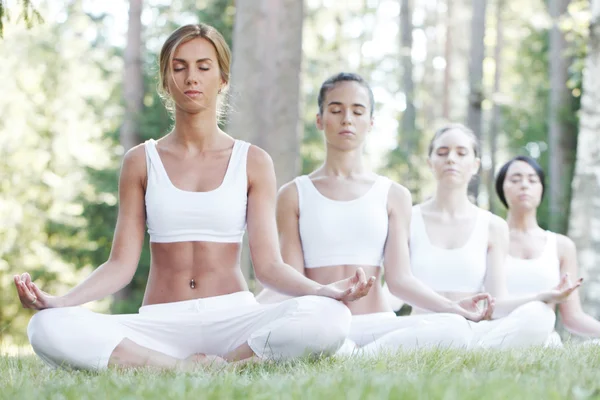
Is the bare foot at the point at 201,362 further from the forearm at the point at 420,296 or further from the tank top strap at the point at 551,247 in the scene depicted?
the tank top strap at the point at 551,247

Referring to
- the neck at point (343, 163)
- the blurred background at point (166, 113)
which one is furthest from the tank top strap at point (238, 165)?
the blurred background at point (166, 113)

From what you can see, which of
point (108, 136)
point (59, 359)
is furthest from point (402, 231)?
point (108, 136)

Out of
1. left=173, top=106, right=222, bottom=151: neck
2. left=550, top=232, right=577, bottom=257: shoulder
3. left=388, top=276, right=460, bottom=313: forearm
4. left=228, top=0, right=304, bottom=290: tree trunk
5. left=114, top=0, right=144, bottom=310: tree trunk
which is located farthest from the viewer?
left=114, top=0, right=144, bottom=310: tree trunk

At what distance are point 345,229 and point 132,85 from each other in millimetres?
13994

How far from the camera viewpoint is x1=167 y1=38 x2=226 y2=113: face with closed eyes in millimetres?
5082

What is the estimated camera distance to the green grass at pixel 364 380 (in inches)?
128

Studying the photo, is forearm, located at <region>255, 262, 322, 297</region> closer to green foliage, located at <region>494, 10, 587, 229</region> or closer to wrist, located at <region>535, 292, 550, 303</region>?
wrist, located at <region>535, 292, 550, 303</region>

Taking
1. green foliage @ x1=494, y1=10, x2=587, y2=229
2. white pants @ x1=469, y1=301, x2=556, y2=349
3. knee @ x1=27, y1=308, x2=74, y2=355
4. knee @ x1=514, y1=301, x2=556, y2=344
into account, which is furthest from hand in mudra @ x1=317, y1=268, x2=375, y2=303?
green foliage @ x1=494, y1=10, x2=587, y2=229

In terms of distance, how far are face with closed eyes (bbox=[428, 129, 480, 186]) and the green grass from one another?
2193mm

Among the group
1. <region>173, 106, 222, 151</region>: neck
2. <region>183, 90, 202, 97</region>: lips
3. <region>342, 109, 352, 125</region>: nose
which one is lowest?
<region>173, 106, 222, 151</region>: neck

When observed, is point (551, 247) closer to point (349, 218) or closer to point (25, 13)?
point (349, 218)

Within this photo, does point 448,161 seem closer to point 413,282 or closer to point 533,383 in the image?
point 413,282

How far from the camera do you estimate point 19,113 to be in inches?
956

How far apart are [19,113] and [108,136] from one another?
462 cm
